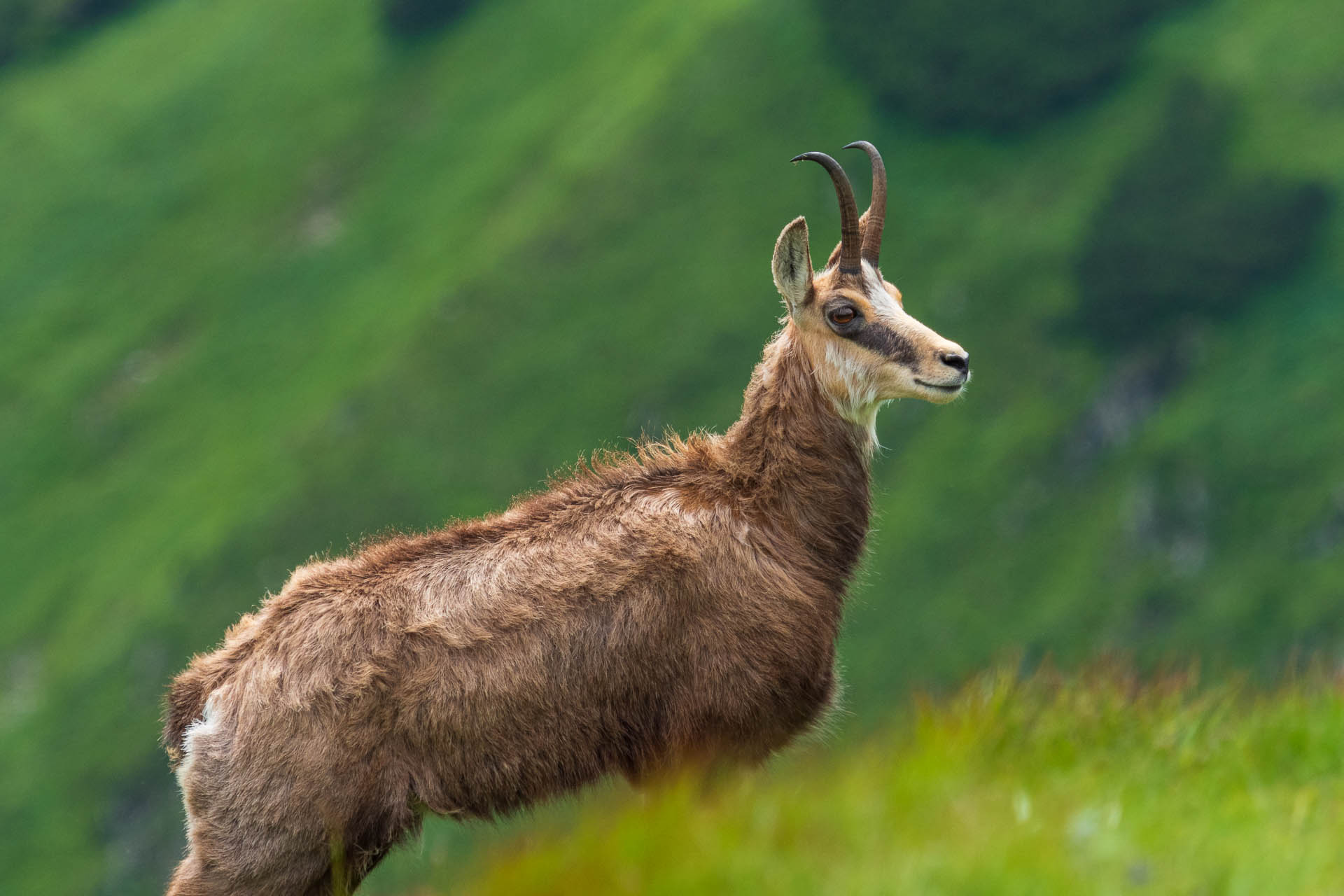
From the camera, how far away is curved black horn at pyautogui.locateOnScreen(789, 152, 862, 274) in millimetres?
12852

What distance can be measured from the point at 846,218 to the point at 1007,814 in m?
6.90

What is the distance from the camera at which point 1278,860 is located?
7051 mm

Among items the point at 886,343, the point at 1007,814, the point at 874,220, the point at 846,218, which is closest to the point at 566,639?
the point at 886,343

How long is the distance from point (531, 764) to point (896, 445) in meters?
114

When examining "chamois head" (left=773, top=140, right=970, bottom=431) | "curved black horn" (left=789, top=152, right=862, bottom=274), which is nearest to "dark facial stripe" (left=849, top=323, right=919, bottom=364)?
"chamois head" (left=773, top=140, right=970, bottom=431)

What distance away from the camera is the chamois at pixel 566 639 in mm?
10539

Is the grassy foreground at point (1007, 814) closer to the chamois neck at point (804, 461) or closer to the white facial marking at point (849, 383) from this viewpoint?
the chamois neck at point (804, 461)

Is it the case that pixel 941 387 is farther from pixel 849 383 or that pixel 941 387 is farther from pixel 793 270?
pixel 793 270

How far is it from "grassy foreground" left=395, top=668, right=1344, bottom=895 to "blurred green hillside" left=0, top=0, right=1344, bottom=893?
96327mm

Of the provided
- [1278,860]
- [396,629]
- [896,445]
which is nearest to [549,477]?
[396,629]

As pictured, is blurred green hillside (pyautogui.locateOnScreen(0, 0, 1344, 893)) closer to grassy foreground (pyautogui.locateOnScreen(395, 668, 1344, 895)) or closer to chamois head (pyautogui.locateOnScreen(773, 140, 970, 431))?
chamois head (pyautogui.locateOnScreen(773, 140, 970, 431))

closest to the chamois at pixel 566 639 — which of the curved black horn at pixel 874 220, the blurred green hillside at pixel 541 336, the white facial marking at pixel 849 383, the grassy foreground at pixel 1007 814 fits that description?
the white facial marking at pixel 849 383

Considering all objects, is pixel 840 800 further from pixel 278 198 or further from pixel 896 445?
pixel 278 198

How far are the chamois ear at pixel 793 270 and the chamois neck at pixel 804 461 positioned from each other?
307mm
